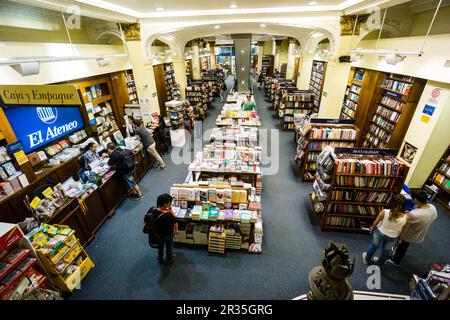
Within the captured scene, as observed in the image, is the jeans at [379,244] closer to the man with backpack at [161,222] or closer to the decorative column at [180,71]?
the man with backpack at [161,222]

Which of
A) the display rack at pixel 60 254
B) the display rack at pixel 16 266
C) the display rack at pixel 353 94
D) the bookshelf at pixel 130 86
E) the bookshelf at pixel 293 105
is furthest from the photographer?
the bookshelf at pixel 293 105

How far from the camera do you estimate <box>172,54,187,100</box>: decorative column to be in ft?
34.4

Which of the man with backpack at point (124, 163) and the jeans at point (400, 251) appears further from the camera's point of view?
the man with backpack at point (124, 163)

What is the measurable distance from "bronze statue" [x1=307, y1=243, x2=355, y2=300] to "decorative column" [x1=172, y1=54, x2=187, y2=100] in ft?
36.8

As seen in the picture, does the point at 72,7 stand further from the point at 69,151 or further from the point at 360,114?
the point at 360,114

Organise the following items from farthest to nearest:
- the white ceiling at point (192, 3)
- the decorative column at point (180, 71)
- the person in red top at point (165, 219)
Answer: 1. the decorative column at point (180, 71)
2. the white ceiling at point (192, 3)
3. the person in red top at point (165, 219)

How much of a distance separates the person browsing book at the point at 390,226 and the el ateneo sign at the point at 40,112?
15.6 feet

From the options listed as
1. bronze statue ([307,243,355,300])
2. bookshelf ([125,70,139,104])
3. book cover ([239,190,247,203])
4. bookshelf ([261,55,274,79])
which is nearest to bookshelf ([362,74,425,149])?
book cover ([239,190,247,203])

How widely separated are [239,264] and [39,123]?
5.72 m

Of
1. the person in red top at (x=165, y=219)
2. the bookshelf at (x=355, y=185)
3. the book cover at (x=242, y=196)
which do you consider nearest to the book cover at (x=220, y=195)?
the book cover at (x=242, y=196)

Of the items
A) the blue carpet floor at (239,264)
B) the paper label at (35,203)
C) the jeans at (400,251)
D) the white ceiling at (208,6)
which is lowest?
the blue carpet floor at (239,264)

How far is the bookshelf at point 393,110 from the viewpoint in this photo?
5.76 meters

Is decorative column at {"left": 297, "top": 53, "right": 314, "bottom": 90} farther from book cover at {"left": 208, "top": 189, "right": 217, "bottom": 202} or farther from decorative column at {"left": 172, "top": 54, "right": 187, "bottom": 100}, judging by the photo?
book cover at {"left": 208, "top": 189, "right": 217, "bottom": 202}

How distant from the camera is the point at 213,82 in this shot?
15.9m
